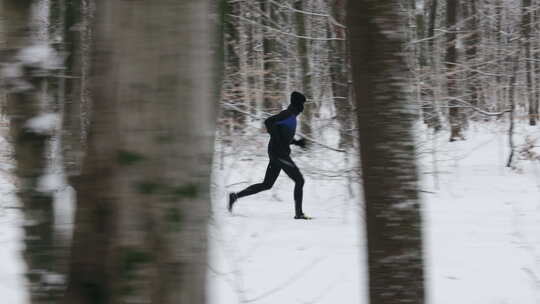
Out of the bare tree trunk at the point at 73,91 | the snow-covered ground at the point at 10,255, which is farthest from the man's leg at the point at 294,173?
the bare tree trunk at the point at 73,91

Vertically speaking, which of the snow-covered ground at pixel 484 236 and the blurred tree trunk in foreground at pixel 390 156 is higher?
the blurred tree trunk in foreground at pixel 390 156

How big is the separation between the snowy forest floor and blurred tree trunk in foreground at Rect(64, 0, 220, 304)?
0.39m

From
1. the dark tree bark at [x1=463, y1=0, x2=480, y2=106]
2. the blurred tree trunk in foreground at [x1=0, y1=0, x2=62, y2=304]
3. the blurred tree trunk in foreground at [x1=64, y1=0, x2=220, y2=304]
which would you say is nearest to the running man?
the dark tree bark at [x1=463, y1=0, x2=480, y2=106]

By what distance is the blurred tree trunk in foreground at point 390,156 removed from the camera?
332cm

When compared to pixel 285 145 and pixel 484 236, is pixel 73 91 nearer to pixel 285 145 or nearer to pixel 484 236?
pixel 285 145

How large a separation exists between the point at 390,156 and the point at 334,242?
461cm

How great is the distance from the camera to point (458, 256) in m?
7.02

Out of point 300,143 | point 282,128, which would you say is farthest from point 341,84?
point 282,128

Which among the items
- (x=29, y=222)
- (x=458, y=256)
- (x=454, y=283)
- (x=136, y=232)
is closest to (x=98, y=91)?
(x=136, y=232)

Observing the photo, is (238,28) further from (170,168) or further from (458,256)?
(170,168)

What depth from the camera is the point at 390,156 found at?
10.9ft

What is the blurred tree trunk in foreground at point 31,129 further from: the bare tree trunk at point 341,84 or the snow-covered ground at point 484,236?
the bare tree trunk at point 341,84

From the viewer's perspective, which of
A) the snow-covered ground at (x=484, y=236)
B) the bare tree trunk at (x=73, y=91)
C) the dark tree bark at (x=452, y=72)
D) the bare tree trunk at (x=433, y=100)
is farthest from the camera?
the dark tree bark at (x=452, y=72)

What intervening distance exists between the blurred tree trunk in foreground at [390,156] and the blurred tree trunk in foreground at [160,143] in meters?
1.50
